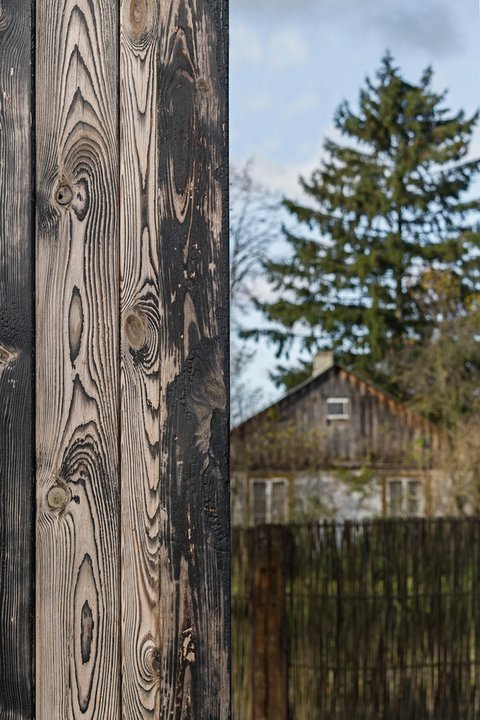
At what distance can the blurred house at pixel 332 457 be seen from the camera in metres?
13.7

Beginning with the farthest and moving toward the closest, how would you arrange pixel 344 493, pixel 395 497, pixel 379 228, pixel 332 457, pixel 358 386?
pixel 379 228, pixel 358 386, pixel 332 457, pixel 395 497, pixel 344 493

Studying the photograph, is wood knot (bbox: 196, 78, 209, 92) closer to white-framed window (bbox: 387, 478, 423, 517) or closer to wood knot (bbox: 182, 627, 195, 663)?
wood knot (bbox: 182, 627, 195, 663)

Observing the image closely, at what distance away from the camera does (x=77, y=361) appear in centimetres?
130

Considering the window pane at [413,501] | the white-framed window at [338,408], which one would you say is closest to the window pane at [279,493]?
the window pane at [413,501]

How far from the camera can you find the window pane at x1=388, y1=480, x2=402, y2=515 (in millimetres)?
14411

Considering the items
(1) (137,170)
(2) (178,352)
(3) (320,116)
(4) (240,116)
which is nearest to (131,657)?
(2) (178,352)

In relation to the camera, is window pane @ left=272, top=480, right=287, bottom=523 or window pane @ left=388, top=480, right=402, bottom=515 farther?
window pane @ left=272, top=480, right=287, bottom=523

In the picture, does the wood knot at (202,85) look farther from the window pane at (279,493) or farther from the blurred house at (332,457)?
the window pane at (279,493)

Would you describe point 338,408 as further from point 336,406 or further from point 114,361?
point 114,361

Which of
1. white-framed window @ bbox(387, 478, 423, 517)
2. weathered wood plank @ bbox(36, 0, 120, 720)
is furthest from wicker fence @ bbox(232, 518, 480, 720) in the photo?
white-framed window @ bbox(387, 478, 423, 517)

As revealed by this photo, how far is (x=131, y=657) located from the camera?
1.23 meters

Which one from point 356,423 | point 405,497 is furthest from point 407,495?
point 356,423

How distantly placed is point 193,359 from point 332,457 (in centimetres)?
1550

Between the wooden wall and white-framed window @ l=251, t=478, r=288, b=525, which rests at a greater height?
the wooden wall
